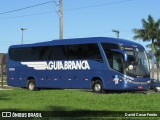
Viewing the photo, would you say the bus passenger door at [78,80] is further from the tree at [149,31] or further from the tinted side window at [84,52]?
the tree at [149,31]

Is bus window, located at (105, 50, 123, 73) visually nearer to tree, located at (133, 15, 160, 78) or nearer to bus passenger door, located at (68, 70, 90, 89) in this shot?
bus passenger door, located at (68, 70, 90, 89)

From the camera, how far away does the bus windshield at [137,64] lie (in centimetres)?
2794

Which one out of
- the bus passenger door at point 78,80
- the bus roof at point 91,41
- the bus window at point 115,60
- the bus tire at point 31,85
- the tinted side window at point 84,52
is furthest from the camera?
the bus tire at point 31,85

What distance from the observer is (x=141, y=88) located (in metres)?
28.6

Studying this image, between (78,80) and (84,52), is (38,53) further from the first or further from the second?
(84,52)

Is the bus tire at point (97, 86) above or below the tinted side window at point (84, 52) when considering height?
below

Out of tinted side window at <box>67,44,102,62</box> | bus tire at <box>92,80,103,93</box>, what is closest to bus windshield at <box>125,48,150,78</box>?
tinted side window at <box>67,44,102,62</box>

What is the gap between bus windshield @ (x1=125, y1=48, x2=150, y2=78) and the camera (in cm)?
2794

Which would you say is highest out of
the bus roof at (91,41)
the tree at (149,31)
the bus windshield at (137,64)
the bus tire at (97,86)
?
the tree at (149,31)

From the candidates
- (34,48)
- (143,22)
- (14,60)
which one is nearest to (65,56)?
(34,48)

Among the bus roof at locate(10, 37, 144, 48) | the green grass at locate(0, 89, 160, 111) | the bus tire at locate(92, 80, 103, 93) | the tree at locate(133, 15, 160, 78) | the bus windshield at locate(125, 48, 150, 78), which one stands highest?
the tree at locate(133, 15, 160, 78)

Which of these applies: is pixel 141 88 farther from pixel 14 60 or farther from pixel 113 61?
pixel 14 60

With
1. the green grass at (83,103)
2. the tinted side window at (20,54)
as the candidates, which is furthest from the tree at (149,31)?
the green grass at (83,103)

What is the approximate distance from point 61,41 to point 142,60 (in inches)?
251
